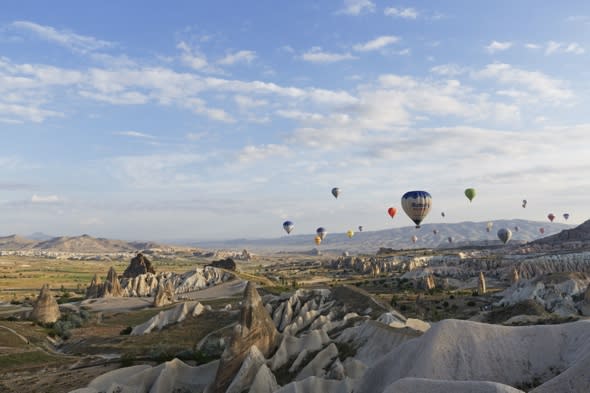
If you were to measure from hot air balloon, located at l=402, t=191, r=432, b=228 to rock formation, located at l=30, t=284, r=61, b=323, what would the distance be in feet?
193

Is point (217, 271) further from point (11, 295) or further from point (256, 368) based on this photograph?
point (256, 368)

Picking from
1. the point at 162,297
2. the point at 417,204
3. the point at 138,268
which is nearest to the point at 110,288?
the point at 162,297

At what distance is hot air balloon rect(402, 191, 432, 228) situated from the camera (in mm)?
81062

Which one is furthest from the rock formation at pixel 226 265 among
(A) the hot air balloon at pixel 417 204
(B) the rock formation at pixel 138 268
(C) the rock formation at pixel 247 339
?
(C) the rock formation at pixel 247 339

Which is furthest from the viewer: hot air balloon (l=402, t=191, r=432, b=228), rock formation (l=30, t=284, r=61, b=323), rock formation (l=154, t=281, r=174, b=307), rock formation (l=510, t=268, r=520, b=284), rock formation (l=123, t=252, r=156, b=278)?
rock formation (l=123, t=252, r=156, b=278)

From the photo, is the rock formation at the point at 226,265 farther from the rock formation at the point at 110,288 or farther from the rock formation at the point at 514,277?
the rock formation at the point at 514,277

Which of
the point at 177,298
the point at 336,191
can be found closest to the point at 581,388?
the point at 177,298

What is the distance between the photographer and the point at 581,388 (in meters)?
10.5

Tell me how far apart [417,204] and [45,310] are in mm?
61001

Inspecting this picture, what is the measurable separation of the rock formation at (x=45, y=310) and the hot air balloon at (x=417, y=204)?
58927 millimetres

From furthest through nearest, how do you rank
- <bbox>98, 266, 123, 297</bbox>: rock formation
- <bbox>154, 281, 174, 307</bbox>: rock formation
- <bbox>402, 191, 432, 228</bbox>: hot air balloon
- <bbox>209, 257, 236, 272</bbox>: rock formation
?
<bbox>209, 257, 236, 272</bbox>: rock formation → <bbox>98, 266, 123, 297</bbox>: rock formation → <bbox>154, 281, 174, 307</bbox>: rock formation → <bbox>402, 191, 432, 228</bbox>: hot air balloon

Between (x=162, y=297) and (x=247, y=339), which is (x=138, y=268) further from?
(x=247, y=339)

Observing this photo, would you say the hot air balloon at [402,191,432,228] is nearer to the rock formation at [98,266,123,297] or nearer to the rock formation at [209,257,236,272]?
the rock formation at [98,266,123,297]

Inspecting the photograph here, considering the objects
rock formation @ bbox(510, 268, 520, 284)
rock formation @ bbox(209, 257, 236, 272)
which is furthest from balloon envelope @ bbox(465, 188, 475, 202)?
rock formation @ bbox(209, 257, 236, 272)
